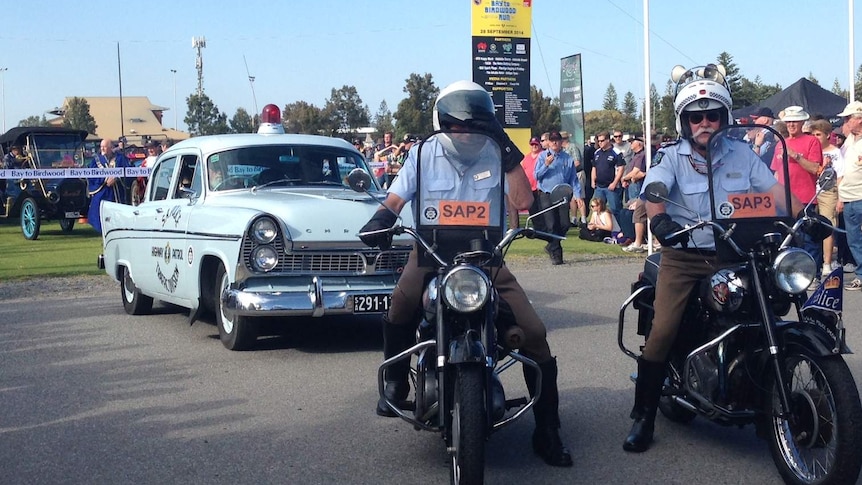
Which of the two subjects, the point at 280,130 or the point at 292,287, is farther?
the point at 280,130

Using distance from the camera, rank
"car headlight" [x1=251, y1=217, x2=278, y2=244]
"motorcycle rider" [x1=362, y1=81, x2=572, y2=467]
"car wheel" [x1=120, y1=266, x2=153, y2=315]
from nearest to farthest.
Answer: "motorcycle rider" [x1=362, y1=81, x2=572, y2=467], "car headlight" [x1=251, y1=217, x2=278, y2=244], "car wheel" [x1=120, y1=266, x2=153, y2=315]

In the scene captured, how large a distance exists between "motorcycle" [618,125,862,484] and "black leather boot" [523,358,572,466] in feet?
2.05

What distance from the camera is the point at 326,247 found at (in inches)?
316

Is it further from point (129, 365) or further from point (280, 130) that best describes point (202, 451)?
point (280, 130)

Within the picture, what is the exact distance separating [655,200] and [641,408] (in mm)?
1128

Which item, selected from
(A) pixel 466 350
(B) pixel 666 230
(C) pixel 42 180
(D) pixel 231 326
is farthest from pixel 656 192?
(C) pixel 42 180

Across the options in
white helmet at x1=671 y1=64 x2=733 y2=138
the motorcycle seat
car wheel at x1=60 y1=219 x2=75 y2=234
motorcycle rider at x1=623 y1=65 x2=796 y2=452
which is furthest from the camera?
car wheel at x1=60 y1=219 x2=75 y2=234

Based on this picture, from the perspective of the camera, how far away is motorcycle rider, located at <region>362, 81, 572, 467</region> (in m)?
4.99

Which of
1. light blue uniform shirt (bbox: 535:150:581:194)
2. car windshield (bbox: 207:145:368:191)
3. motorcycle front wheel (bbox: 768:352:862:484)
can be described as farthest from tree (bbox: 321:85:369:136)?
motorcycle front wheel (bbox: 768:352:862:484)

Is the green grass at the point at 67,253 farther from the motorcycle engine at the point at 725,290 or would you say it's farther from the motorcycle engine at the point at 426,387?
the motorcycle engine at the point at 725,290

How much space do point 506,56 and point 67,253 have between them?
878 centimetres

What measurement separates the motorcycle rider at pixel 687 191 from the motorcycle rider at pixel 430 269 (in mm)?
485

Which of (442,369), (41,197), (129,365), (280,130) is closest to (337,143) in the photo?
(280,130)

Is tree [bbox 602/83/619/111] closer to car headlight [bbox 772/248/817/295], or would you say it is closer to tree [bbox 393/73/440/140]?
tree [bbox 393/73/440/140]
